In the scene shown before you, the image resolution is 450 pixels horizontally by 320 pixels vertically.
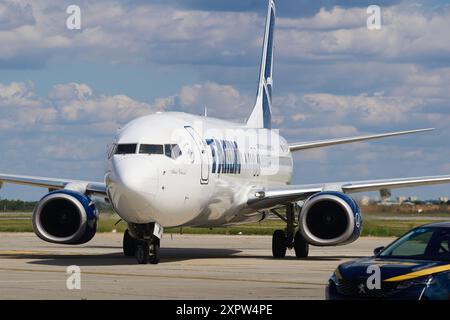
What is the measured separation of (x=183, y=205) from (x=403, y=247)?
10.4m

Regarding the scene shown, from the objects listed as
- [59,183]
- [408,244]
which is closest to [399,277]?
[408,244]

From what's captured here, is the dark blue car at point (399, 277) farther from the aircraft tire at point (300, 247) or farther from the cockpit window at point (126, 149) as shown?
the aircraft tire at point (300, 247)

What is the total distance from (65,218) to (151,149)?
4.54 meters

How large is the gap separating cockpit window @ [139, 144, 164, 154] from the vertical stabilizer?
40.8 feet

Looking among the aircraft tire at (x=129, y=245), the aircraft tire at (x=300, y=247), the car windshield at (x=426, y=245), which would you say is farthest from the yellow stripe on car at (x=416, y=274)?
the aircraft tire at (x=300, y=247)

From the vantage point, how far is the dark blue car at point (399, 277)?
16062 millimetres

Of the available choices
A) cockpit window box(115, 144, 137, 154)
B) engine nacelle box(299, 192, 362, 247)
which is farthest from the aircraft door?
engine nacelle box(299, 192, 362, 247)

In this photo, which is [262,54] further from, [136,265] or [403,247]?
[403,247]

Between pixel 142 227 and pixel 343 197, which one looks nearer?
pixel 142 227

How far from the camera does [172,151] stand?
2800cm

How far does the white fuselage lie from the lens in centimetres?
2686

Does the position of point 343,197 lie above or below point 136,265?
above

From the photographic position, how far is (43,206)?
30.8 meters
